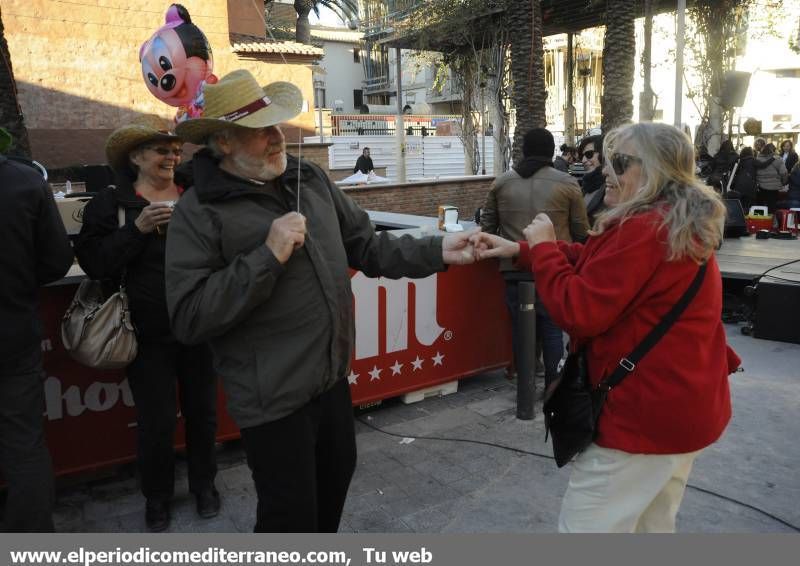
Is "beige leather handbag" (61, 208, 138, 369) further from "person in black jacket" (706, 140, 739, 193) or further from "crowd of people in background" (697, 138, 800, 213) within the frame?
"person in black jacket" (706, 140, 739, 193)

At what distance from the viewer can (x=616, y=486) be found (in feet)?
6.48

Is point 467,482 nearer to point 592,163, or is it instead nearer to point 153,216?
point 153,216

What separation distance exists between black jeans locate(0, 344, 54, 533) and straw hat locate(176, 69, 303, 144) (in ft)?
3.77

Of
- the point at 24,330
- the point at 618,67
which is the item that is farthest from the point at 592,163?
the point at 618,67

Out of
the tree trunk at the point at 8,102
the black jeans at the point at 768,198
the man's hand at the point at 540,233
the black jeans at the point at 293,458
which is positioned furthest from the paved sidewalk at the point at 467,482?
the black jeans at the point at 768,198

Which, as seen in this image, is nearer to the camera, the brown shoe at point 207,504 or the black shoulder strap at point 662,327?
the black shoulder strap at point 662,327

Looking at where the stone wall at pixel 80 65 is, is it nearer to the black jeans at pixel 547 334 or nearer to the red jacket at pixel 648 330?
the black jeans at pixel 547 334

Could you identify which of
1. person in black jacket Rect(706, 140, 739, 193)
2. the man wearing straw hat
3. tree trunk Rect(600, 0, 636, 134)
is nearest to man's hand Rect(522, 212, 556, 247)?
the man wearing straw hat

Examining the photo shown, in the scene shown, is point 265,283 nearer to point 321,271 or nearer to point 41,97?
point 321,271

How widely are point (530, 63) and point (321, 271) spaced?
1122 cm

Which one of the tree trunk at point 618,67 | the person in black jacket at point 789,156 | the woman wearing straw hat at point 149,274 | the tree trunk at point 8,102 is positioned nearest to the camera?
the woman wearing straw hat at point 149,274

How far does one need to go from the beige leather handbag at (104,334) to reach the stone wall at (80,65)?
13.0 meters

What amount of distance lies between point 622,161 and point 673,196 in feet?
0.62

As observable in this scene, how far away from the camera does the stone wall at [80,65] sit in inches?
613
